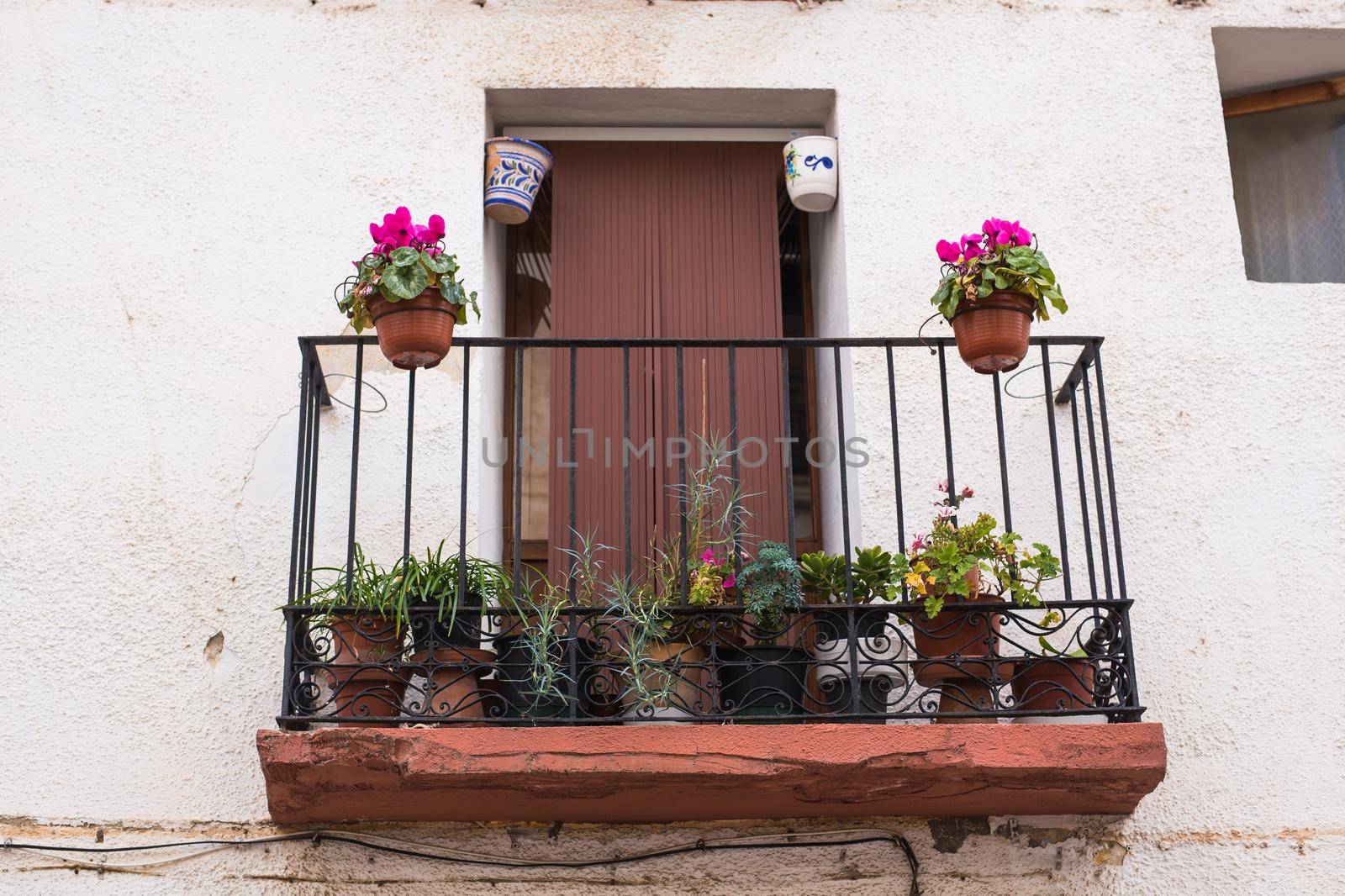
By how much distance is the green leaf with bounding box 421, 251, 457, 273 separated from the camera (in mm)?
4883

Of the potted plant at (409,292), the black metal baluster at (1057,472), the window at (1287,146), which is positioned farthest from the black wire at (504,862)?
the window at (1287,146)

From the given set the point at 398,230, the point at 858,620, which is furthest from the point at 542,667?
the point at 398,230

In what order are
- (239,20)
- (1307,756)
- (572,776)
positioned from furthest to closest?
(239,20) < (1307,756) < (572,776)

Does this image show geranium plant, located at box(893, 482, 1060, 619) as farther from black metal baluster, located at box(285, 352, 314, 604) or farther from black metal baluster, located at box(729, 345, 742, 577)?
black metal baluster, located at box(285, 352, 314, 604)

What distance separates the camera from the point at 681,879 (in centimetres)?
496

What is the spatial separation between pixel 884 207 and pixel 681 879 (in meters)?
2.60

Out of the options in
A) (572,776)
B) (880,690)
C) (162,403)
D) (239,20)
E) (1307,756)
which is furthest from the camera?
(239,20)

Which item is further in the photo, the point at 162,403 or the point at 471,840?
the point at 162,403

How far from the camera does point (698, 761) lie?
14.8 ft

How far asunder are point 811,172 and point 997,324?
1.26m

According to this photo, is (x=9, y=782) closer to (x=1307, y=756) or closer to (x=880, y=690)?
(x=880, y=690)

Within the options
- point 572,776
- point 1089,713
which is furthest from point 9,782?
point 1089,713

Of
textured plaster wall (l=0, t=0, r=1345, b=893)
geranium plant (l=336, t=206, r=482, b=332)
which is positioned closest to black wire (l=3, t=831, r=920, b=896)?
textured plaster wall (l=0, t=0, r=1345, b=893)

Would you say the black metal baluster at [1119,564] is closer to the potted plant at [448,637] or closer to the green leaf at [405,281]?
the potted plant at [448,637]
